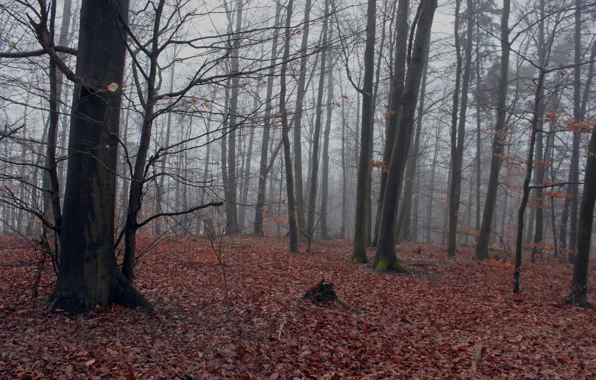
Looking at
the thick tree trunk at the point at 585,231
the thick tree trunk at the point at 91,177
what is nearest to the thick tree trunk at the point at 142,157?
the thick tree trunk at the point at 91,177

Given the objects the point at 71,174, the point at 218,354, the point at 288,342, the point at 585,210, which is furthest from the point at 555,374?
the point at 71,174

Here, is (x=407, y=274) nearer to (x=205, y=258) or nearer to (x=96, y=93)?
(x=205, y=258)

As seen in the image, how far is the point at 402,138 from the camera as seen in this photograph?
9.80 m

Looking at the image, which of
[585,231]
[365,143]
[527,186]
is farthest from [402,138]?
[585,231]

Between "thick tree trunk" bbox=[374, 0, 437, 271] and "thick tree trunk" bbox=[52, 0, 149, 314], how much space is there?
6.78 m

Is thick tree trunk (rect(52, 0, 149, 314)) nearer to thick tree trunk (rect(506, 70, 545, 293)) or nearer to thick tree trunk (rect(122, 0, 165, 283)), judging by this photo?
thick tree trunk (rect(122, 0, 165, 283))

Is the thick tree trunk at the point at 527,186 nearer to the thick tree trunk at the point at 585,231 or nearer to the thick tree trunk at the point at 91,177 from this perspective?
the thick tree trunk at the point at 585,231

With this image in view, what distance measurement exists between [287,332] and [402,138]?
20.5 ft

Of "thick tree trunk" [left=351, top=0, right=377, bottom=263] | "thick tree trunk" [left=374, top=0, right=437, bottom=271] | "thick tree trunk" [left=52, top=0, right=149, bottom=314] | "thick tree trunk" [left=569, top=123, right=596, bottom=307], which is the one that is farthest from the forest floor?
"thick tree trunk" [left=351, top=0, right=377, bottom=263]

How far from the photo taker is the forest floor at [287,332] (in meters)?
3.93

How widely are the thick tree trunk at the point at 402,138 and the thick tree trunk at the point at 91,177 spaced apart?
678 centimetres

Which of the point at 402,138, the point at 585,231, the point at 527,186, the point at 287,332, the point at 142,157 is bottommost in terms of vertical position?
the point at 287,332

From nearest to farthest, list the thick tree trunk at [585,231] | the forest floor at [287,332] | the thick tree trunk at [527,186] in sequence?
1. the forest floor at [287,332]
2. the thick tree trunk at [585,231]
3. the thick tree trunk at [527,186]

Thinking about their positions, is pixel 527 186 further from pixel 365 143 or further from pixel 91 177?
pixel 91 177
